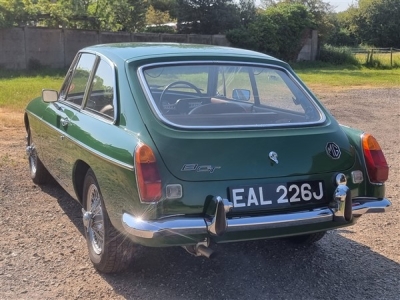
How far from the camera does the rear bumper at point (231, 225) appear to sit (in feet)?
11.2

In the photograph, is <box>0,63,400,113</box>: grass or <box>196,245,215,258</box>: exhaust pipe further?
<box>0,63,400,113</box>: grass

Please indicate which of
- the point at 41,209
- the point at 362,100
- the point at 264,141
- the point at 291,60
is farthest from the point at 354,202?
the point at 291,60

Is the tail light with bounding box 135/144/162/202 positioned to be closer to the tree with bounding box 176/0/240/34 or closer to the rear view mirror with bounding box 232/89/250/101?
the rear view mirror with bounding box 232/89/250/101

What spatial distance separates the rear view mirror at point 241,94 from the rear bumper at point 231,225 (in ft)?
4.55

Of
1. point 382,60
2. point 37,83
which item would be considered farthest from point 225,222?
point 382,60

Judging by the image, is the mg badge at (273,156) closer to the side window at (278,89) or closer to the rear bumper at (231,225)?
the rear bumper at (231,225)

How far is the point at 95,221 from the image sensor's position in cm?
421

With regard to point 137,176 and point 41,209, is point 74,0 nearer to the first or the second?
point 41,209

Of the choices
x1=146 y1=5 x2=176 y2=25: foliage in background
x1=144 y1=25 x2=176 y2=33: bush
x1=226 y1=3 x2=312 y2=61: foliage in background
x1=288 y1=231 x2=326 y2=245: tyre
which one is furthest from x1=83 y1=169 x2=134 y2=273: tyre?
x1=146 y1=5 x2=176 y2=25: foliage in background

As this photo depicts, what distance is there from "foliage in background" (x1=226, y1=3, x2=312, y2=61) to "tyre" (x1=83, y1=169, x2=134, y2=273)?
1100 inches

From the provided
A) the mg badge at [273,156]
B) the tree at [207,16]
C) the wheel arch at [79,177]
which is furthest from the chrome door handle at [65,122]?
the tree at [207,16]

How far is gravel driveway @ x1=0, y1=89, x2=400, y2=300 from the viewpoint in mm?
3873

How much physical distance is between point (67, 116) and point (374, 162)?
8.30 feet

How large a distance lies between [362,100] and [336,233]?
11.2 m
